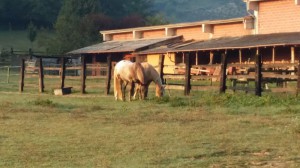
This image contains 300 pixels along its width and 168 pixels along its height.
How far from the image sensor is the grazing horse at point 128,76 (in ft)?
73.5

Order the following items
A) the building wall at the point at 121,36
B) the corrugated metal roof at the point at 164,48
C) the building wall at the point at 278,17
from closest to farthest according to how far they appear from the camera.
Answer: the building wall at the point at 278,17
the corrugated metal roof at the point at 164,48
the building wall at the point at 121,36

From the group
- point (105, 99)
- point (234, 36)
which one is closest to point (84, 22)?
point (234, 36)

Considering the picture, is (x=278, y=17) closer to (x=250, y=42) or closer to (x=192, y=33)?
(x=250, y=42)

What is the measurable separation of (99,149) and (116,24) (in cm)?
8068

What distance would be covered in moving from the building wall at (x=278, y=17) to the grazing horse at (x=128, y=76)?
718 inches

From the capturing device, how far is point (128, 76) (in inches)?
893

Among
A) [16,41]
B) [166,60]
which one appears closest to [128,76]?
[166,60]

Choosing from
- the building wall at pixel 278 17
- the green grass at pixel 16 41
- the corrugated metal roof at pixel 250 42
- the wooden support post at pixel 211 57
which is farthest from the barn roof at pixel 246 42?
the green grass at pixel 16 41

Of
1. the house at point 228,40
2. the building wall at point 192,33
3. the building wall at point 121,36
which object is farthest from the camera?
the building wall at point 121,36

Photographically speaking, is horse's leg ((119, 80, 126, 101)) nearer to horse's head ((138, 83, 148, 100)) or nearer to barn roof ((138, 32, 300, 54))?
horse's head ((138, 83, 148, 100))

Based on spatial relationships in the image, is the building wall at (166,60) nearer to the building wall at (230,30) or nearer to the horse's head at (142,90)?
the building wall at (230,30)

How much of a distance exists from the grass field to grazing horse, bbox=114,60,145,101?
2147 mm

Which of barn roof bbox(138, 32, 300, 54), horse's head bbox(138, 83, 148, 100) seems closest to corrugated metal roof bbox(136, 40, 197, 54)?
barn roof bbox(138, 32, 300, 54)

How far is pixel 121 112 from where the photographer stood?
1789 cm
